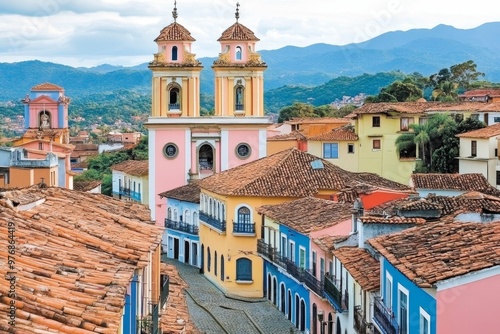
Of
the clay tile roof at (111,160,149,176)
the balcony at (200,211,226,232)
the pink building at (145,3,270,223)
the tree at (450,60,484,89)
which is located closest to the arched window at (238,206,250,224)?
the balcony at (200,211,226,232)

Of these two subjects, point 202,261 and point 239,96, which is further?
point 239,96

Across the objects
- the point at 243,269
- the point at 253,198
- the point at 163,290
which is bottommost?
the point at 243,269

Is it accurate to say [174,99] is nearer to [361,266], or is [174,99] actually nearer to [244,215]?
[244,215]

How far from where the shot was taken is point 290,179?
47.6 metres

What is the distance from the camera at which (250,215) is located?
4762 centimetres

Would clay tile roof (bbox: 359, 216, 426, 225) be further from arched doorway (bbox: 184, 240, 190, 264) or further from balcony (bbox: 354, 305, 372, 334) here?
arched doorway (bbox: 184, 240, 190, 264)

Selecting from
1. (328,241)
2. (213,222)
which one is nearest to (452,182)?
(213,222)

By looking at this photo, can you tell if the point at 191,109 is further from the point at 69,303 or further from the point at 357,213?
the point at 69,303

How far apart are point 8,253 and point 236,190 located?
3487cm

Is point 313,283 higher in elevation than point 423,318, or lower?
lower

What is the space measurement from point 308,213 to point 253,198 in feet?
30.3

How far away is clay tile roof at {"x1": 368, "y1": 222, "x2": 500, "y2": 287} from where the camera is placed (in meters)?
16.4

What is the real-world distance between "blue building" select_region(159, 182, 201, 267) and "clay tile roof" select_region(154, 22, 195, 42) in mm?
8052

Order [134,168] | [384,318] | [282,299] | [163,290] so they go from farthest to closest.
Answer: [134,168] → [282,299] → [384,318] → [163,290]
